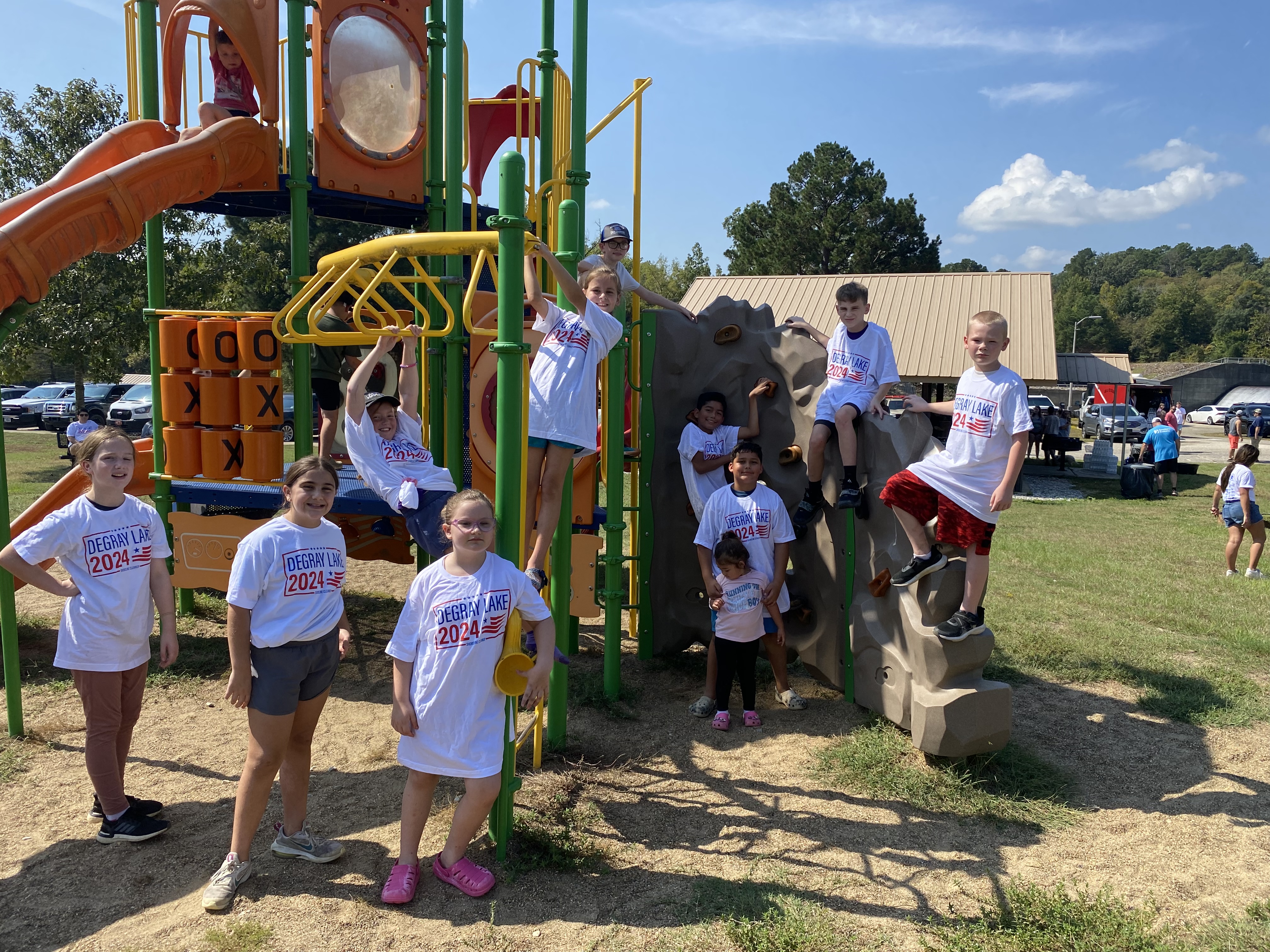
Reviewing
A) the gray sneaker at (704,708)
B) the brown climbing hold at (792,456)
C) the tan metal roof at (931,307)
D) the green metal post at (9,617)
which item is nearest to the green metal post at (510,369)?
the gray sneaker at (704,708)

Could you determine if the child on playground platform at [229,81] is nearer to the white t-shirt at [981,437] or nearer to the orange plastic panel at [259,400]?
the orange plastic panel at [259,400]

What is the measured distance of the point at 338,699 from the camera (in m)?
5.69

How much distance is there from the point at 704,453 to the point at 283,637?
10.6 feet

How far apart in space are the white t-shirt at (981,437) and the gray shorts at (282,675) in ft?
10.1

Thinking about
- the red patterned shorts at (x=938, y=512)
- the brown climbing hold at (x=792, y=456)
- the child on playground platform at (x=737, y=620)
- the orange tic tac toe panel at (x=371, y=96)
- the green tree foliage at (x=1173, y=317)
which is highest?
the green tree foliage at (x=1173, y=317)

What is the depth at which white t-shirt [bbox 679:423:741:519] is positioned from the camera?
Answer: 19.1 ft

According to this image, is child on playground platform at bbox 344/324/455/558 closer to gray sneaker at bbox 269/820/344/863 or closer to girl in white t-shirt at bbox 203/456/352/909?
girl in white t-shirt at bbox 203/456/352/909

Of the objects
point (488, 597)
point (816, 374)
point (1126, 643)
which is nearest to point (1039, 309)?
point (1126, 643)

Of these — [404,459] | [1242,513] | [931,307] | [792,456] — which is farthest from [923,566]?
[931,307]

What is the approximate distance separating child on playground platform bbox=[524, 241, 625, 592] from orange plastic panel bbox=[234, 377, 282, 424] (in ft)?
9.03

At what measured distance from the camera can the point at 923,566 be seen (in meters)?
4.57

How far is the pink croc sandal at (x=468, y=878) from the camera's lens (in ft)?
11.0

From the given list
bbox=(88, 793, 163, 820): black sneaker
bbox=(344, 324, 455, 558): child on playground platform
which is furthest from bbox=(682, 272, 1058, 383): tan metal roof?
bbox=(88, 793, 163, 820): black sneaker

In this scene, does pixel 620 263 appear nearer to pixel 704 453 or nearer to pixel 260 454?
pixel 704 453
